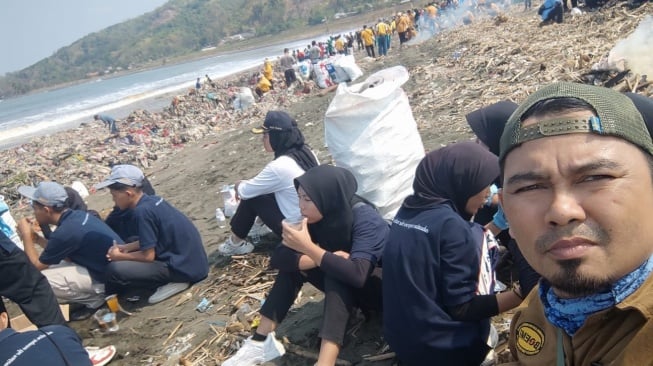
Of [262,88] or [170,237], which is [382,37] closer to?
[262,88]

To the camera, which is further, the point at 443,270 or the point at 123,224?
the point at 123,224

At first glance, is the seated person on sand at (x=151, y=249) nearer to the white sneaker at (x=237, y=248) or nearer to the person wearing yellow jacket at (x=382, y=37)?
the white sneaker at (x=237, y=248)

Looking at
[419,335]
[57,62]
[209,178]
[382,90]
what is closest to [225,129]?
[209,178]

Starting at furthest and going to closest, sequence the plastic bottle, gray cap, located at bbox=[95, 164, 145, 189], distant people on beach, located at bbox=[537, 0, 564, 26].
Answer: distant people on beach, located at bbox=[537, 0, 564, 26] < the plastic bottle < gray cap, located at bbox=[95, 164, 145, 189]

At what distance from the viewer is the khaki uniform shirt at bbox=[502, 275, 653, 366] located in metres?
1.05

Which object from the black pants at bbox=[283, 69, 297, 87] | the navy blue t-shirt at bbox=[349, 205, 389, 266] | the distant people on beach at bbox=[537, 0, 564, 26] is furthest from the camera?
the black pants at bbox=[283, 69, 297, 87]

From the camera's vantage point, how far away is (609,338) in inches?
45.8

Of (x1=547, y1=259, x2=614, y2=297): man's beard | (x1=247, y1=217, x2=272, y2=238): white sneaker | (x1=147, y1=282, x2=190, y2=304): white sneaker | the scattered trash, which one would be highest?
(x1=547, y1=259, x2=614, y2=297): man's beard

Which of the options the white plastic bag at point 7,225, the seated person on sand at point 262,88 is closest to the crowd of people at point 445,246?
the white plastic bag at point 7,225

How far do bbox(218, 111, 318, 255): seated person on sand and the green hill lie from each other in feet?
273

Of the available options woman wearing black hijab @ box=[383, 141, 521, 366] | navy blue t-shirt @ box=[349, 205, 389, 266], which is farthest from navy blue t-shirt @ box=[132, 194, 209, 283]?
woman wearing black hijab @ box=[383, 141, 521, 366]

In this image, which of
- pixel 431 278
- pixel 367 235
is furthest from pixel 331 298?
pixel 431 278

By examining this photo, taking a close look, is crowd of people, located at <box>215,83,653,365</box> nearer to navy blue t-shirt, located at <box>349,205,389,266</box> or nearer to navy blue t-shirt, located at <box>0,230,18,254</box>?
navy blue t-shirt, located at <box>349,205,389,266</box>

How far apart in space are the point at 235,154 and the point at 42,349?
893 cm
